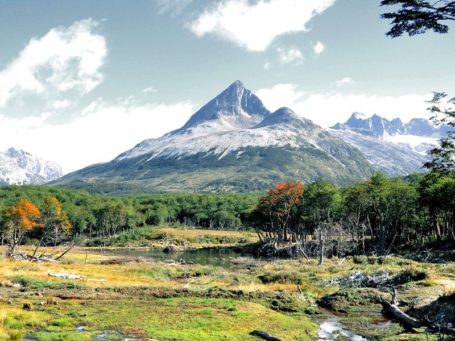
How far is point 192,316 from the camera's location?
29312 mm

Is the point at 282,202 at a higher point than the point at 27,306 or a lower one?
higher

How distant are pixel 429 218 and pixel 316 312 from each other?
79451 mm

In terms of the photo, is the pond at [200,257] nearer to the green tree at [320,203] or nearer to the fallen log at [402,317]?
the green tree at [320,203]

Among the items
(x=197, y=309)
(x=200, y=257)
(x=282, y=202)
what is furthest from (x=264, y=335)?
(x=282, y=202)

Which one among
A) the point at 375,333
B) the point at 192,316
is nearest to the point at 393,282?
the point at 375,333

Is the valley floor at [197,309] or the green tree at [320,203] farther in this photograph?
the green tree at [320,203]

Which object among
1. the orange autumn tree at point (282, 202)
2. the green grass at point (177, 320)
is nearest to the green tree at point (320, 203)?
the orange autumn tree at point (282, 202)

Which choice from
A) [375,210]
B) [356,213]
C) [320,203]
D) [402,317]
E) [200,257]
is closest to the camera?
[402,317]

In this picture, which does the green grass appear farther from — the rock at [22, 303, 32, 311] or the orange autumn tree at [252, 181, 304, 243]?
the orange autumn tree at [252, 181, 304, 243]

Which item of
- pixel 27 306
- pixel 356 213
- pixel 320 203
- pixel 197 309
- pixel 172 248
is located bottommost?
pixel 172 248

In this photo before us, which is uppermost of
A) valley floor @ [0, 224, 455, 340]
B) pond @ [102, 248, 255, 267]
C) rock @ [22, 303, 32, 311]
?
rock @ [22, 303, 32, 311]

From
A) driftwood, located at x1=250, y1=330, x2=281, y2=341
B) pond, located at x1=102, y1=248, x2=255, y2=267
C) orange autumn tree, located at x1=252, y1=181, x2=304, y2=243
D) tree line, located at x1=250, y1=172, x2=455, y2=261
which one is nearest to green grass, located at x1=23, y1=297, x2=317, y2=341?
driftwood, located at x1=250, y1=330, x2=281, y2=341

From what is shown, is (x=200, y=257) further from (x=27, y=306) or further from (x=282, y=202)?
(x=27, y=306)

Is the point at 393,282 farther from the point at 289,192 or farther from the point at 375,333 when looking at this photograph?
the point at 289,192
